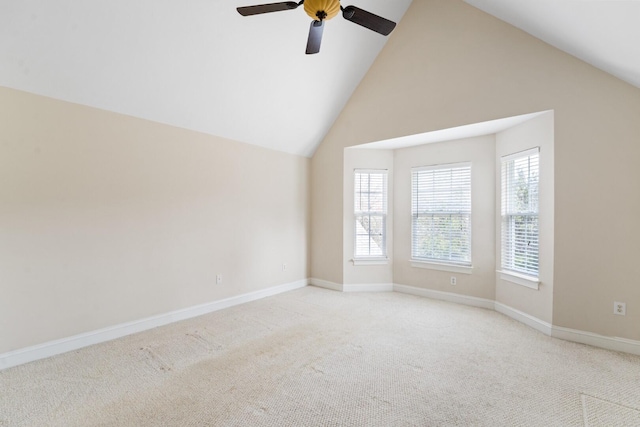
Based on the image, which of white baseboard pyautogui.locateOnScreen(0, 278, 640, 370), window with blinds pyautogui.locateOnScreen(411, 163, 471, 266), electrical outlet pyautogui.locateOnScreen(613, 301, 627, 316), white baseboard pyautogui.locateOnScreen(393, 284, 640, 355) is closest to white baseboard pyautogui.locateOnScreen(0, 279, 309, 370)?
white baseboard pyautogui.locateOnScreen(0, 278, 640, 370)

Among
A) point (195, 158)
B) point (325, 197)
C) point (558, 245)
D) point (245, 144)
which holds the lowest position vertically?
point (558, 245)

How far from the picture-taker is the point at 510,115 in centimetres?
346

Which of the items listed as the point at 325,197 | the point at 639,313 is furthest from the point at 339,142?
the point at 639,313

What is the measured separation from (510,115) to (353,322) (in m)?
3.11

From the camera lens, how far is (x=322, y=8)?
2000 mm

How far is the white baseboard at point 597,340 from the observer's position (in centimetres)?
283

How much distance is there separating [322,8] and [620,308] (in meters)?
3.87

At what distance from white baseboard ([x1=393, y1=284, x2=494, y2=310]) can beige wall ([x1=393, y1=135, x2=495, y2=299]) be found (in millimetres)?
60

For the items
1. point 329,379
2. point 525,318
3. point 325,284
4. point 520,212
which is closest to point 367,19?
point 329,379

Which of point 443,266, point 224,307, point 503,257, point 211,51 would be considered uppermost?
point 211,51

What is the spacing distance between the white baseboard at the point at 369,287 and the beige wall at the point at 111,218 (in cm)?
148

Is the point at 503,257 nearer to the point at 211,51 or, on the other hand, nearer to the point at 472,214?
the point at 472,214

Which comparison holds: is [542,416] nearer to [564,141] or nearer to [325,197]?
[564,141]

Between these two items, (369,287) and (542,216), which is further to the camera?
(369,287)
